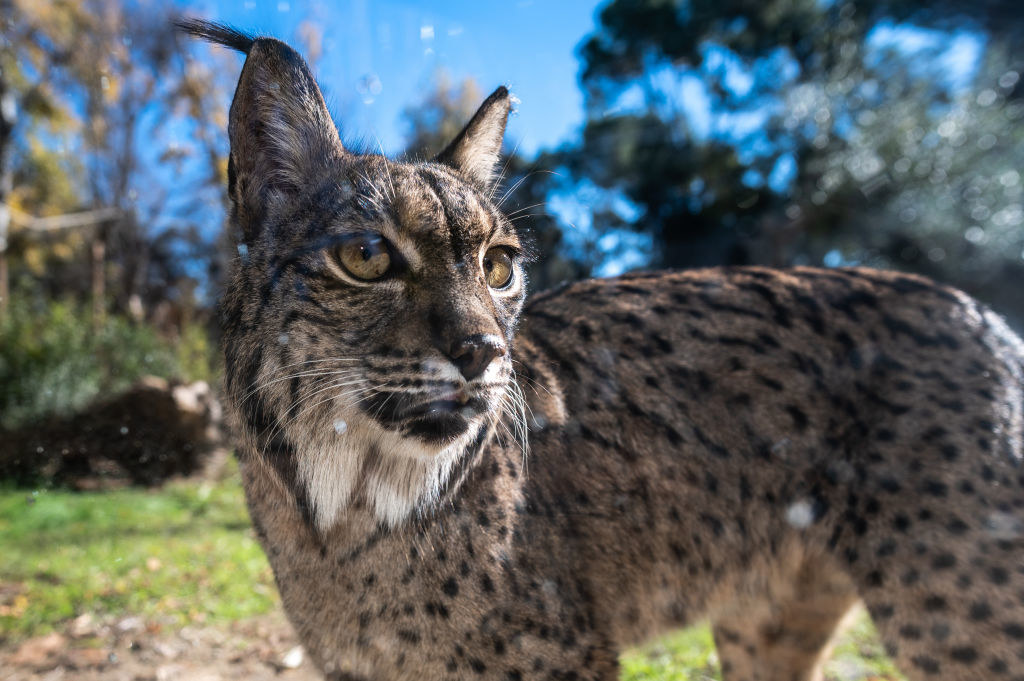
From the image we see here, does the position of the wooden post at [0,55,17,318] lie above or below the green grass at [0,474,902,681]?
above

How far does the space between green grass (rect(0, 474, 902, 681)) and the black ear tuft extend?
3.24m

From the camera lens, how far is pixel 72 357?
7.96 meters

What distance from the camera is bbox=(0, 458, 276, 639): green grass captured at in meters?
4.25

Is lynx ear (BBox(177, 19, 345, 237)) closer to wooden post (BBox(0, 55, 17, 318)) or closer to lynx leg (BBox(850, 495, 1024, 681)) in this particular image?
lynx leg (BBox(850, 495, 1024, 681))

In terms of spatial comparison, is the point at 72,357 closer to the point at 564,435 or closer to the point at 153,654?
the point at 153,654

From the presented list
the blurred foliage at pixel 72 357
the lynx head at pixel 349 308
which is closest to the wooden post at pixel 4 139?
the blurred foliage at pixel 72 357

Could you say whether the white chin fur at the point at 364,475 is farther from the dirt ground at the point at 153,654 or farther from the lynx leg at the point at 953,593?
the dirt ground at the point at 153,654

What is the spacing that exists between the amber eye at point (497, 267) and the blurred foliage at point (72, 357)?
18.1ft

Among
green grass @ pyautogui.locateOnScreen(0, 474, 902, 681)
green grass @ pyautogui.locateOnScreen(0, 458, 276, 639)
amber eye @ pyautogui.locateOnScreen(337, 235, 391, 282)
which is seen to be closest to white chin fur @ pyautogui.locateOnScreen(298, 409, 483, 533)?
amber eye @ pyautogui.locateOnScreen(337, 235, 391, 282)

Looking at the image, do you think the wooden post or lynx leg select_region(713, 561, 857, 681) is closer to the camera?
lynx leg select_region(713, 561, 857, 681)

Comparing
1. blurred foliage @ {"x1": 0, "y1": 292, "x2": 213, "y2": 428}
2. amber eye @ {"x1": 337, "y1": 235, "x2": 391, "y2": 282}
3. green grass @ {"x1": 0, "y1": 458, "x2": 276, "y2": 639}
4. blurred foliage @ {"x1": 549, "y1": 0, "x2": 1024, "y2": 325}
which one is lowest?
green grass @ {"x1": 0, "y1": 458, "x2": 276, "y2": 639}

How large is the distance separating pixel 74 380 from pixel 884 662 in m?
8.51

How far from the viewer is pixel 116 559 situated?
491 cm

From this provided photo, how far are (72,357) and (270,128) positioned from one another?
7647mm
